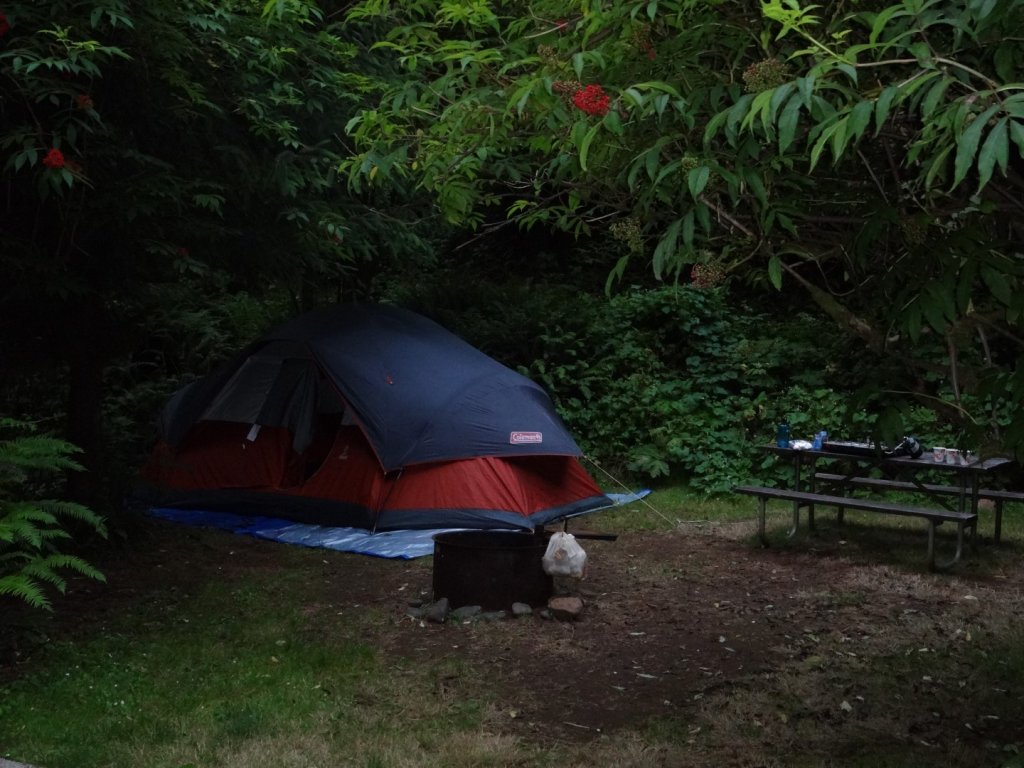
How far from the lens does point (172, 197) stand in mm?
6242

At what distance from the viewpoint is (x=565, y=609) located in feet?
20.1

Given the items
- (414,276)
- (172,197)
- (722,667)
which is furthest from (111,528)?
(414,276)

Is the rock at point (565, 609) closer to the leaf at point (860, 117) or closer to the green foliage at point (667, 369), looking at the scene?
the leaf at point (860, 117)

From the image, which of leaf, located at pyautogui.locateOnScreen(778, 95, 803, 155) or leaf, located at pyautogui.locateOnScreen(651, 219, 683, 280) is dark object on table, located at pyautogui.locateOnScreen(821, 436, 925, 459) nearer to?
leaf, located at pyautogui.locateOnScreen(651, 219, 683, 280)

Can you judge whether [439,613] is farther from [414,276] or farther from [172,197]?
[414,276]

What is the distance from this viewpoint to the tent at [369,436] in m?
8.58

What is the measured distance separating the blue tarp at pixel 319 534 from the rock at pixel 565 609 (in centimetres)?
171

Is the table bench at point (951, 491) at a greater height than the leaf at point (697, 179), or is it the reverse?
the leaf at point (697, 179)

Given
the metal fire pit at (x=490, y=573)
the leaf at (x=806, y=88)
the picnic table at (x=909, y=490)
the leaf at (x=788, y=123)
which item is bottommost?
the metal fire pit at (x=490, y=573)

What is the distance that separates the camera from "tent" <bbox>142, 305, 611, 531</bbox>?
338 inches

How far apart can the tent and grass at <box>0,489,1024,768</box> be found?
2.17 meters

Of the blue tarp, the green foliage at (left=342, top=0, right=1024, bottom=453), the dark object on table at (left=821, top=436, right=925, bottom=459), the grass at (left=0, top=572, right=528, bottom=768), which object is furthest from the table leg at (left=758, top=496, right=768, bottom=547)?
the green foliage at (left=342, top=0, right=1024, bottom=453)

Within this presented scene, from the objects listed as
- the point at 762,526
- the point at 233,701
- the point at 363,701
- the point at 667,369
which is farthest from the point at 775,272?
the point at 667,369

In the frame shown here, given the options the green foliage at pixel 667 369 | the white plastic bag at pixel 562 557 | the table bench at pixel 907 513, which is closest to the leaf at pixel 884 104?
the white plastic bag at pixel 562 557
